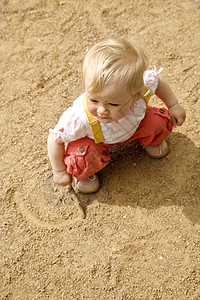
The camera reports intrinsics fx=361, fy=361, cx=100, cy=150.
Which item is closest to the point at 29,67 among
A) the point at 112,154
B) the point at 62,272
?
the point at 112,154

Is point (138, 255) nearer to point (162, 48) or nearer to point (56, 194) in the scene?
point (56, 194)

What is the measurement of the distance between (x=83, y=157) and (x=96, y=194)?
11.8 inches

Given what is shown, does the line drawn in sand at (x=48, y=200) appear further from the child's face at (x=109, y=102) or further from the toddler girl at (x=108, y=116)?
the child's face at (x=109, y=102)

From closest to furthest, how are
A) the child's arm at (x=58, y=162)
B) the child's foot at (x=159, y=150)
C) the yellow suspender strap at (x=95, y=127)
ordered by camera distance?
1. the yellow suspender strap at (x=95, y=127)
2. the child's arm at (x=58, y=162)
3. the child's foot at (x=159, y=150)

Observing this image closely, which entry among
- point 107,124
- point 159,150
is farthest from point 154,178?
point 107,124

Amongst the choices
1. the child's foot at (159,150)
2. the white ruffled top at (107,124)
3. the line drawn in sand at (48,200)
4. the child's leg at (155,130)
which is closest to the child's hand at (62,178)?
the line drawn in sand at (48,200)

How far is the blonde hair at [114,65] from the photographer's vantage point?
161 cm

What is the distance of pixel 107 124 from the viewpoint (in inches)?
76.6

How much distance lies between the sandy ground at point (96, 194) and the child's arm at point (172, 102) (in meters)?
0.24

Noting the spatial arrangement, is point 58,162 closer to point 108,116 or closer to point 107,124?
point 107,124

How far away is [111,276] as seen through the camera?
1.93 metres

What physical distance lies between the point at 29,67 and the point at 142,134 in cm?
122

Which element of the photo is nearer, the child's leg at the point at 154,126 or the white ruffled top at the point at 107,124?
the white ruffled top at the point at 107,124

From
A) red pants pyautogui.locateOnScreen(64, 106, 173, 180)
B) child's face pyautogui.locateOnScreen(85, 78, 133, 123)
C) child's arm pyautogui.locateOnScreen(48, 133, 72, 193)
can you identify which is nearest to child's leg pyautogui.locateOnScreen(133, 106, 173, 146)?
red pants pyautogui.locateOnScreen(64, 106, 173, 180)
